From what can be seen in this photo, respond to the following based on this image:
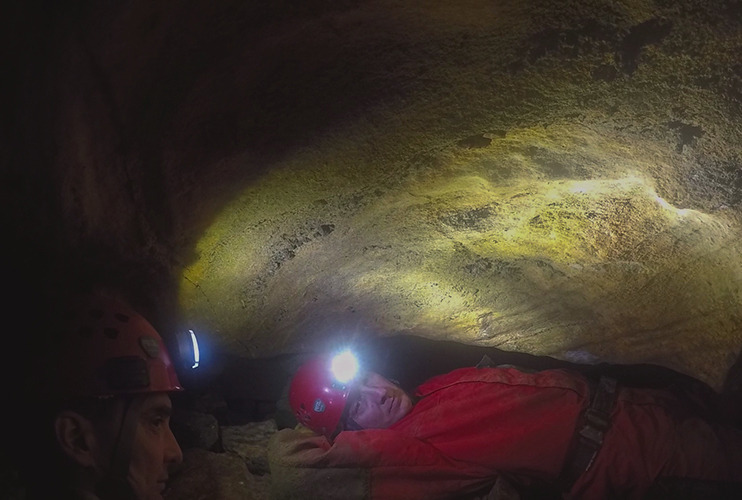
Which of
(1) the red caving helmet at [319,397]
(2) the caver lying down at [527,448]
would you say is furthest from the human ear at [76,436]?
(1) the red caving helmet at [319,397]

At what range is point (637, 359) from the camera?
11.8ft

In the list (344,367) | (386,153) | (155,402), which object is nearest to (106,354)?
(155,402)

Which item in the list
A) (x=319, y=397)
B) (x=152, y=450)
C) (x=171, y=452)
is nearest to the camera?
(x=152, y=450)

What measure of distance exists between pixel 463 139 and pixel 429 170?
0.27 meters

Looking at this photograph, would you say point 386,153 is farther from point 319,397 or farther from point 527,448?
point 319,397

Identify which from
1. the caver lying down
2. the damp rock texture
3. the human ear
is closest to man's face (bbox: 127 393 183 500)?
the human ear

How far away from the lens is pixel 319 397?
4.18 meters

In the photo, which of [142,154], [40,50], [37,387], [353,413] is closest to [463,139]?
[142,154]

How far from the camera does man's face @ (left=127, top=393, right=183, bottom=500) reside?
2.06 m

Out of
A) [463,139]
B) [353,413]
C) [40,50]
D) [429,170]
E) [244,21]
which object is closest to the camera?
[40,50]

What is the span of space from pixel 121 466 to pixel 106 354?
0.47m

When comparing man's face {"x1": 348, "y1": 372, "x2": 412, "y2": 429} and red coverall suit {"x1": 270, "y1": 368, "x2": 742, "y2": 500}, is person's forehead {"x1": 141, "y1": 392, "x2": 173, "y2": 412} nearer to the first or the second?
red coverall suit {"x1": 270, "y1": 368, "x2": 742, "y2": 500}

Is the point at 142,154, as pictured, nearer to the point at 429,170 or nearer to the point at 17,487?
the point at 429,170

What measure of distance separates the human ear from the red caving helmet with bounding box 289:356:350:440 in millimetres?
2341
